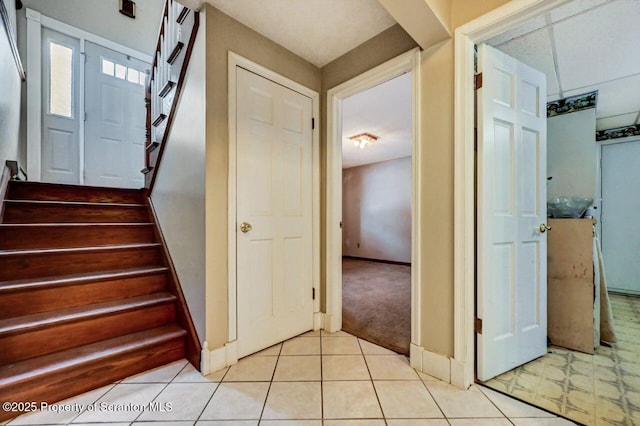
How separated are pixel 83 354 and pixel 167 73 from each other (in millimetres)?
2165

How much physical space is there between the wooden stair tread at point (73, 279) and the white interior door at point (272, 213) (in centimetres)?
80

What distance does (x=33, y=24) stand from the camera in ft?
10.3

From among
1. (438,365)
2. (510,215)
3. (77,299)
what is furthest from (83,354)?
(510,215)

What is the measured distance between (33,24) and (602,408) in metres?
6.08

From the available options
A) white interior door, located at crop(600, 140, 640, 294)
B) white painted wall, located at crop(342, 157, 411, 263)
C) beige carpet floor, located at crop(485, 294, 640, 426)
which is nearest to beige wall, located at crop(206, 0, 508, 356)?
beige carpet floor, located at crop(485, 294, 640, 426)

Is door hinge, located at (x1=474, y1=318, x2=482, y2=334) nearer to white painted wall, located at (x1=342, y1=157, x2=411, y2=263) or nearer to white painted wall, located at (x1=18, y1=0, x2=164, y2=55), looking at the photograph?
white painted wall, located at (x1=342, y1=157, x2=411, y2=263)

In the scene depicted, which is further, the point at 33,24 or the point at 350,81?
the point at 33,24

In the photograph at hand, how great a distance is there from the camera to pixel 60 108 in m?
3.42

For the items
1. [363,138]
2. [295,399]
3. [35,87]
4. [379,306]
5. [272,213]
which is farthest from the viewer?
[363,138]

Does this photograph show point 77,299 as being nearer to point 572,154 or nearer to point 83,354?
point 83,354

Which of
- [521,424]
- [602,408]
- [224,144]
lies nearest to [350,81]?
[224,144]

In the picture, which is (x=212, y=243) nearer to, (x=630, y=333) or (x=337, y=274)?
(x=337, y=274)

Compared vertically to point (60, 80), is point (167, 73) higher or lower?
lower

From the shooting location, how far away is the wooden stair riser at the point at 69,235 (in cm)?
184
